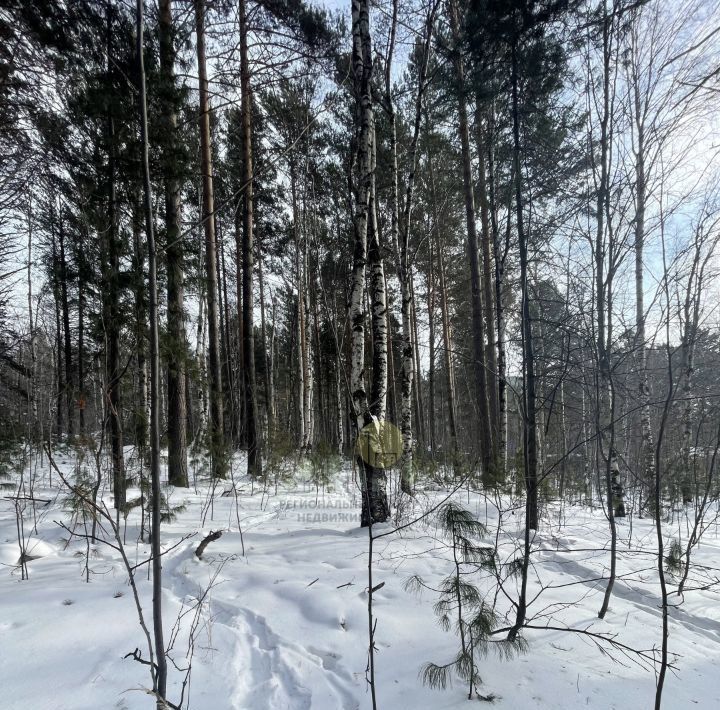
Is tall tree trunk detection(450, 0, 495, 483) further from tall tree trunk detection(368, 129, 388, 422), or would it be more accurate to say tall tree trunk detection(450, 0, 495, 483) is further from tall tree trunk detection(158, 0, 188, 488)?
tall tree trunk detection(158, 0, 188, 488)

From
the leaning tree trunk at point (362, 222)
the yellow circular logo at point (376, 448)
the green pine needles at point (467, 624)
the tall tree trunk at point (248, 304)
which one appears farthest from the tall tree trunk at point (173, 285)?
the green pine needles at point (467, 624)

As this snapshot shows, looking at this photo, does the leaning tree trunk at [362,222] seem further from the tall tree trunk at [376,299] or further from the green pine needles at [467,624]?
the green pine needles at [467,624]

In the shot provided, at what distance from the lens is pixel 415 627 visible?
217 centimetres

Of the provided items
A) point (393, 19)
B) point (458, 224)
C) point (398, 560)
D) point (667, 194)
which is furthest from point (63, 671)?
point (458, 224)

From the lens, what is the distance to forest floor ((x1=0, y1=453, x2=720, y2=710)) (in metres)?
1.67

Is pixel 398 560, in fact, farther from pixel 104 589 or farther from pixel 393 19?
pixel 393 19

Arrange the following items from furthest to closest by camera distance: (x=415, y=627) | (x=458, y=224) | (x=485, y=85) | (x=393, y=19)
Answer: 1. (x=458, y=224)
2. (x=393, y=19)
3. (x=485, y=85)
4. (x=415, y=627)

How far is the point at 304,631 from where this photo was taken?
2156mm

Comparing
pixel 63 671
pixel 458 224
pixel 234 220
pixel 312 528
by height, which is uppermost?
pixel 234 220

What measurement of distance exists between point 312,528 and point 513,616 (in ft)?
7.42

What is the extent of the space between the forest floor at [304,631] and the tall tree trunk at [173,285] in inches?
88.8

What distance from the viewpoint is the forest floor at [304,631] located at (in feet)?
5.49

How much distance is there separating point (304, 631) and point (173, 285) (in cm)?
482

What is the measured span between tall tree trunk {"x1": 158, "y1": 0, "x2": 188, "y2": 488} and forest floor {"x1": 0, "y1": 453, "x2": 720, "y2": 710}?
7.40 ft
